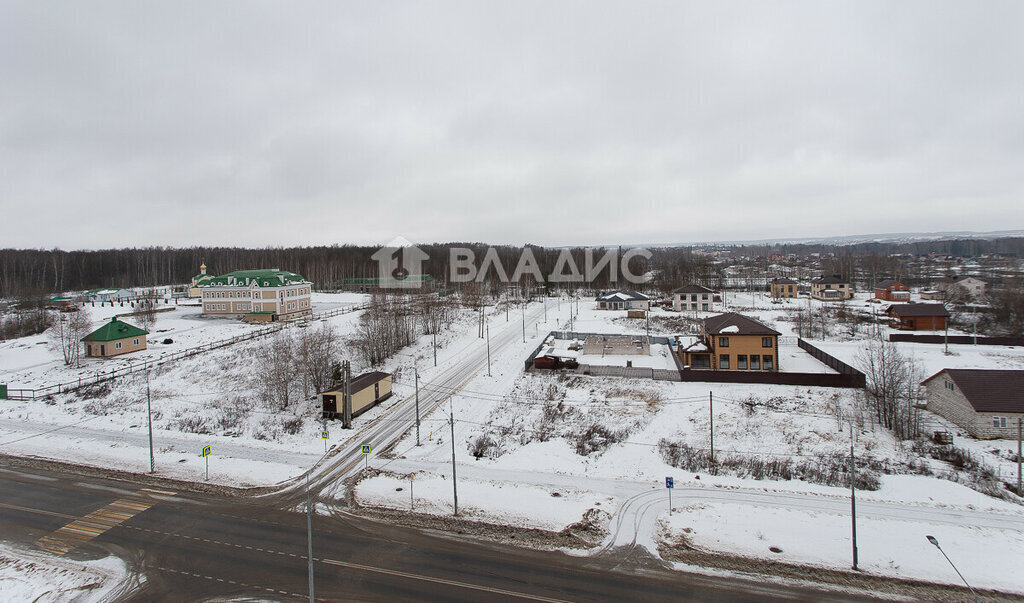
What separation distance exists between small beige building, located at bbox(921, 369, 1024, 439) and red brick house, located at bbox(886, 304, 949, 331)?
29.6 m

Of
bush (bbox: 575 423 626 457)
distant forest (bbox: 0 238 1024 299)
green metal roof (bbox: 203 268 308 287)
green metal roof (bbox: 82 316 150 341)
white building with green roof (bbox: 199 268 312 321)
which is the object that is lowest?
bush (bbox: 575 423 626 457)

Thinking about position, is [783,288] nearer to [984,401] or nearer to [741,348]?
[741,348]

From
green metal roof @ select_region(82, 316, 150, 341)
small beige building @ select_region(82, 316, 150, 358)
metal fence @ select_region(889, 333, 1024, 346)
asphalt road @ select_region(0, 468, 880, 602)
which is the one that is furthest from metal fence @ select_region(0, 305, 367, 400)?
metal fence @ select_region(889, 333, 1024, 346)

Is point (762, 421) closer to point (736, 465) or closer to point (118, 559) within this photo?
point (736, 465)

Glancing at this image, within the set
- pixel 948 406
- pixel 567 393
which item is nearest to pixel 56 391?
pixel 567 393

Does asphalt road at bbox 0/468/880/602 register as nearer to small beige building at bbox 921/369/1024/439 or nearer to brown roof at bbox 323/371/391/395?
brown roof at bbox 323/371/391/395

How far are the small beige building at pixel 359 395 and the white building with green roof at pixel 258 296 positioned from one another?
33734 millimetres

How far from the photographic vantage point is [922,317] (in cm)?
5222

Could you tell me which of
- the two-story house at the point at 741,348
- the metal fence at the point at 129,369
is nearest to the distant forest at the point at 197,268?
the two-story house at the point at 741,348

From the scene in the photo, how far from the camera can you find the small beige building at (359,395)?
30.6 meters

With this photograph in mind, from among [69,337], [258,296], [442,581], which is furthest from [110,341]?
[442,581]

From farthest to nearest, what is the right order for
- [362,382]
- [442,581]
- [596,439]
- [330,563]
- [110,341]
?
[110,341]
[362,382]
[596,439]
[330,563]
[442,581]

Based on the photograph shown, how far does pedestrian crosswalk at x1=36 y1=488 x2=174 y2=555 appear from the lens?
17.5 metres

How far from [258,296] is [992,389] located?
6906cm
